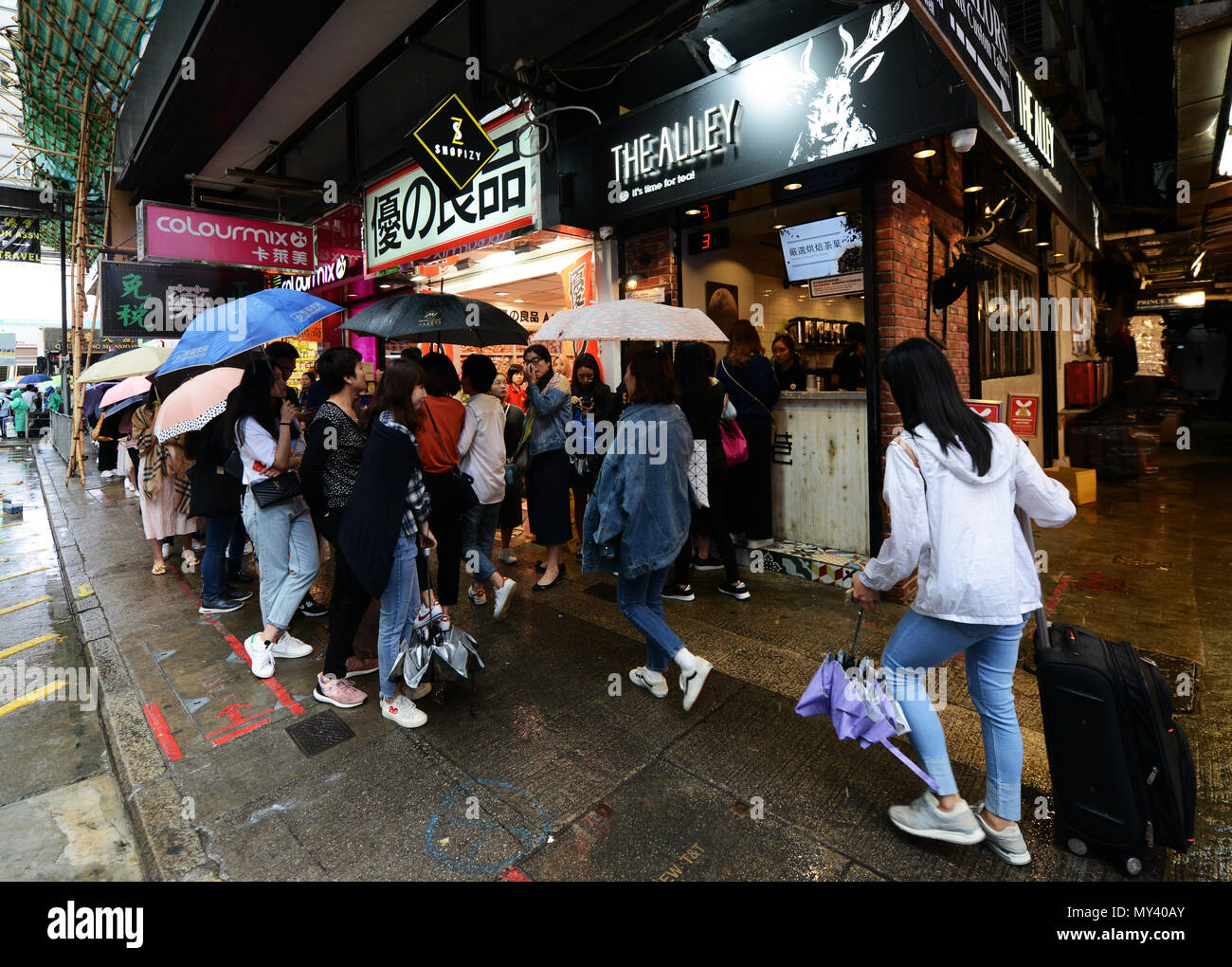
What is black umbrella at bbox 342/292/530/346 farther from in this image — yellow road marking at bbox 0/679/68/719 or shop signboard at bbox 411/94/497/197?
yellow road marking at bbox 0/679/68/719

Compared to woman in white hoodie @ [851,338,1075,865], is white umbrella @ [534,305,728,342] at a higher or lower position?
higher

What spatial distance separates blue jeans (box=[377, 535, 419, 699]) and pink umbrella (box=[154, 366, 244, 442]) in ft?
8.01

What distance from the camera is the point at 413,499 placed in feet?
11.7

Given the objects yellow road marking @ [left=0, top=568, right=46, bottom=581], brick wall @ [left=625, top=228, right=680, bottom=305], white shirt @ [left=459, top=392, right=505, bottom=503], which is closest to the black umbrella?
white shirt @ [left=459, top=392, right=505, bottom=503]

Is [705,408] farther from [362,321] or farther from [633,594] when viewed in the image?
[362,321]

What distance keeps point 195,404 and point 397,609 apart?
273 centimetres

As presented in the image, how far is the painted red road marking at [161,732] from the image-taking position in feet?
11.2

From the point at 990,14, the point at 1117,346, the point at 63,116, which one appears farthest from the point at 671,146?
the point at 1117,346

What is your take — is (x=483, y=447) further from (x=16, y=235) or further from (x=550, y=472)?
(x=16, y=235)

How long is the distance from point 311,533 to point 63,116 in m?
11.7

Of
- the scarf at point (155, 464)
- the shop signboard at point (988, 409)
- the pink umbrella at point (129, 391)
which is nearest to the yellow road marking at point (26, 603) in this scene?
the scarf at point (155, 464)

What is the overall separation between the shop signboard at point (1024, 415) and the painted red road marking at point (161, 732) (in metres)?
6.63

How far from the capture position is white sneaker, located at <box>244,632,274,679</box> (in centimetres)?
423

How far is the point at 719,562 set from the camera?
21.2 feet
